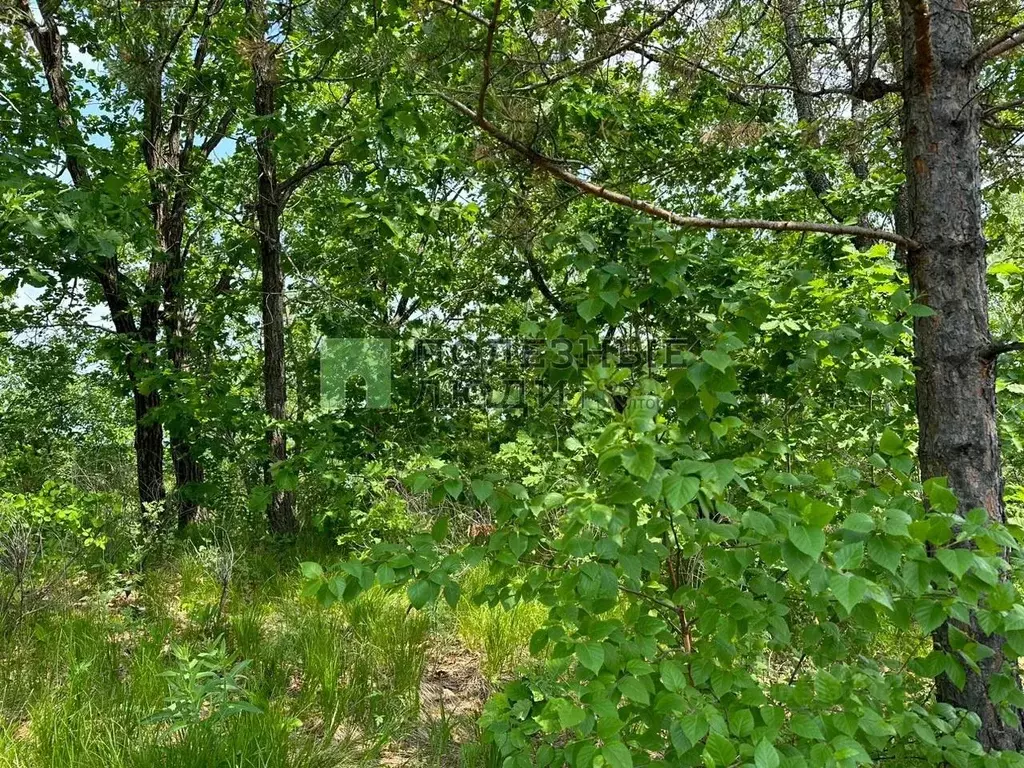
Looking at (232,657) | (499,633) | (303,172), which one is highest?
(303,172)

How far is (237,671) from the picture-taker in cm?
235

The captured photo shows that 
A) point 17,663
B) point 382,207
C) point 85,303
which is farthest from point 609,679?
point 85,303

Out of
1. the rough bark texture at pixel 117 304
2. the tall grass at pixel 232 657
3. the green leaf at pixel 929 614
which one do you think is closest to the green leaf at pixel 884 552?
the green leaf at pixel 929 614

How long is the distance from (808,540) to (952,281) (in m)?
1.21

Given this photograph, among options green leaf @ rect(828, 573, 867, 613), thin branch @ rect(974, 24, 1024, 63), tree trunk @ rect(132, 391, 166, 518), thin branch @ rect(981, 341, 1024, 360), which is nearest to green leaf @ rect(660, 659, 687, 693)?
green leaf @ rect(828, 573, 867, 613)

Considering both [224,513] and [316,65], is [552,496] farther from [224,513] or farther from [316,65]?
[224,513]

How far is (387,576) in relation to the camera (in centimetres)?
128

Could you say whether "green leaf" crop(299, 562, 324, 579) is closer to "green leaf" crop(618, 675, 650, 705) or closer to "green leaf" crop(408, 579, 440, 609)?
"green leaf" crop(408, 579, 440, 609)

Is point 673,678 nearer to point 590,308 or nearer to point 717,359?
point 717,359

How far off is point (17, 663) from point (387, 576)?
9.36 ft

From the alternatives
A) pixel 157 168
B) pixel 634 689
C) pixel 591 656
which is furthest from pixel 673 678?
pixel 157 168

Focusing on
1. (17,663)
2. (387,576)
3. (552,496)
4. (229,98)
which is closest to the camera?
(387,576)

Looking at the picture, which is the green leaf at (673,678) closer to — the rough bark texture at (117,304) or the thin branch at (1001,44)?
the thin branch at (1001,44)

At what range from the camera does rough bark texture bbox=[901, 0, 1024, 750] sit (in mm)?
1824
